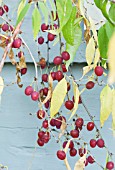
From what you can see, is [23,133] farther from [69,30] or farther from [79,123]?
[69,30]

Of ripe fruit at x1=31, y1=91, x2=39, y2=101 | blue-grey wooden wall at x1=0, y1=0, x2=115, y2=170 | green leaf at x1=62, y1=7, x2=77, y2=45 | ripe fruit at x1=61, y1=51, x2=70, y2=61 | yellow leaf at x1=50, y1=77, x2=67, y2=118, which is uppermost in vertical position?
green leaf at x1=62, y1=7, x2=77, y2=45

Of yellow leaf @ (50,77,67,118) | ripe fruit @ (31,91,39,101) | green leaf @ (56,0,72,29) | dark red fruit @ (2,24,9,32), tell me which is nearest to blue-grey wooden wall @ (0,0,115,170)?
dark red fruit @ (2,24,9,32)

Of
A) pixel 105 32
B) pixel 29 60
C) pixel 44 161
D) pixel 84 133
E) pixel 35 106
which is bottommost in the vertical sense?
pixel 44 161

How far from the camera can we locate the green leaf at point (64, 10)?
811 mm

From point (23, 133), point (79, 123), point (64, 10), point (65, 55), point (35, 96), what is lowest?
point (23, 133)

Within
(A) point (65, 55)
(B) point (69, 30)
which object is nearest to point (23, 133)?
(A) point (65, 55)

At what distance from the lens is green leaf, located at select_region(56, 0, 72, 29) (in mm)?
811

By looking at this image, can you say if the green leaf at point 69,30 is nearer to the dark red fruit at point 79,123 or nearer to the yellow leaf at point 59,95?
the yellow leaf at point 59,95

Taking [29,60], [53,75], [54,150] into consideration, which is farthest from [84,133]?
[53,75]

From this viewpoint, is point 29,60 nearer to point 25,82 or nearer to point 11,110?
point 25,82

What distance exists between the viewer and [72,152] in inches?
50.8

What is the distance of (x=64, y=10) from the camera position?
83 centimetres

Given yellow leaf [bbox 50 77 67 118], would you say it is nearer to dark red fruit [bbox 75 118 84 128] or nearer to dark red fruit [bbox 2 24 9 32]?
dark red fruit [bbox 75 118 84 128]

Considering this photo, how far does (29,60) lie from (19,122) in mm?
297
